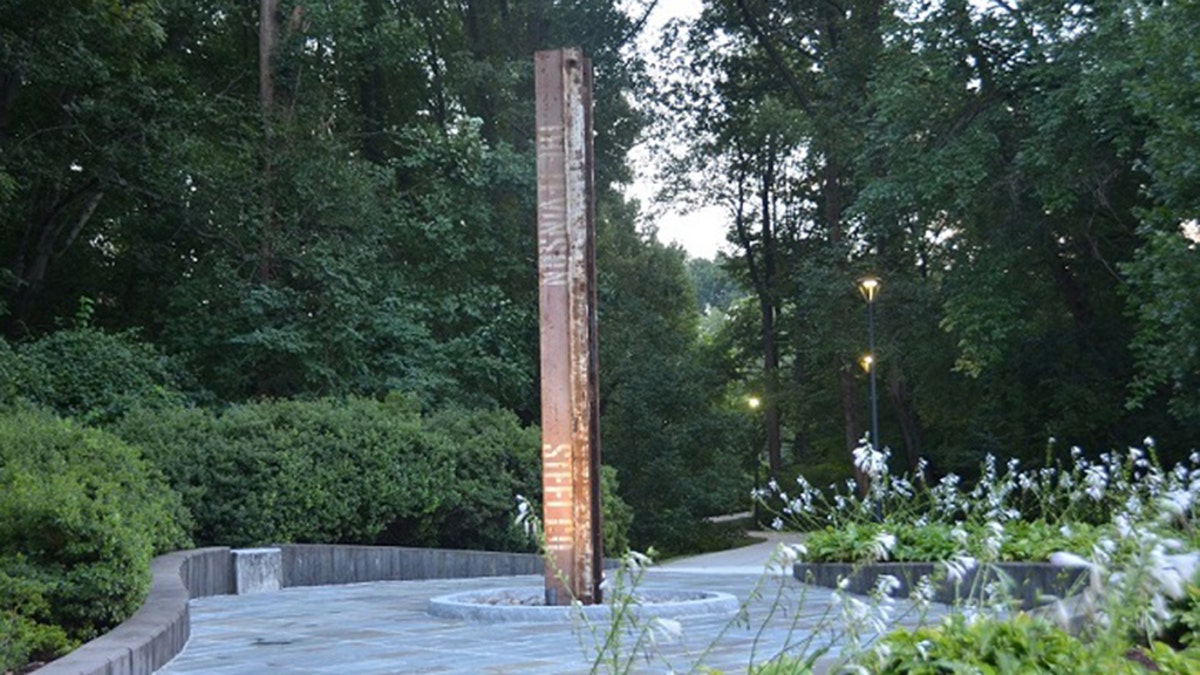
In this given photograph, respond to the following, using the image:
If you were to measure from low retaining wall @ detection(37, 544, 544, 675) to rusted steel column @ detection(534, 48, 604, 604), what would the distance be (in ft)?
8.36

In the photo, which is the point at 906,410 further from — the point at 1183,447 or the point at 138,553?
the point at 138,553

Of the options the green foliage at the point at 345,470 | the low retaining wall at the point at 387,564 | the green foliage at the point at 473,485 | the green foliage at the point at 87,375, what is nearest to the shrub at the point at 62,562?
the low retaining wall at the point at 387,564

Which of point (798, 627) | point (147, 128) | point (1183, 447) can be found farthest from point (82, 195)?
point (1183, 447)

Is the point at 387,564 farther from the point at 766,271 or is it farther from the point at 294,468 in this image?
the point at 766,271

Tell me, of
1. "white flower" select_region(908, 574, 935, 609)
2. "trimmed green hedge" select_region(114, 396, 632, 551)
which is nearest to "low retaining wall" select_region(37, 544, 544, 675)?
"trimmed green hedge" select_region(114, 396, 632, 551)

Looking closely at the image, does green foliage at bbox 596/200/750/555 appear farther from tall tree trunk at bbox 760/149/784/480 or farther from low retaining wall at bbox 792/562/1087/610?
low retaining wall at bbox 792/562/1087/610

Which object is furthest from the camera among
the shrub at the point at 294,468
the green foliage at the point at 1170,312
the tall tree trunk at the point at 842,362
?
the tall tree trunk at the point at 842,362

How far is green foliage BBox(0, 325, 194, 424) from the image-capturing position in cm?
1833

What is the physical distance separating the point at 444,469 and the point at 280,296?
7717mm

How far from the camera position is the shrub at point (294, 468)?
1410cm

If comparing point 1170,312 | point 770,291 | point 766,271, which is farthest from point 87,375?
point 766,271

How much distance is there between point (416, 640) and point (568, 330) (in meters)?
2.58

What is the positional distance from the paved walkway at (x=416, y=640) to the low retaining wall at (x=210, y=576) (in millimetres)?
229

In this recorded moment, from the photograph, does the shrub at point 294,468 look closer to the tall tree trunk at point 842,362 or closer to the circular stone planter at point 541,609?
the circular stone planter at point 541,609
